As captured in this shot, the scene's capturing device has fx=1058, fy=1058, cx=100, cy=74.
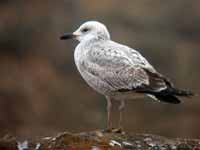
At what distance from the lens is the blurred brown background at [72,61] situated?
24.2 metres

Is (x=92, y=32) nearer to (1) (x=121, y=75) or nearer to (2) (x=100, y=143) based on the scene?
(1) (x=121, y=75)

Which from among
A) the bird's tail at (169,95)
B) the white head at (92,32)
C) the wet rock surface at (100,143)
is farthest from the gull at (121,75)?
the wet rock surface at (100,143)

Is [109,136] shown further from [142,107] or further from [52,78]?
[52,78]

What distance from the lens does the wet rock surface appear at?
12125 millimetres

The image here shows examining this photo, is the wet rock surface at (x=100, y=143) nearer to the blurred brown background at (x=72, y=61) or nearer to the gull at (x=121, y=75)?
the gull at (x=121, y=75)

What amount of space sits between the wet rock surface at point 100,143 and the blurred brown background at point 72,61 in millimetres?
10047

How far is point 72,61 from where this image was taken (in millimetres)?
26625

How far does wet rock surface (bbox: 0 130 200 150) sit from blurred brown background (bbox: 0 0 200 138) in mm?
10047

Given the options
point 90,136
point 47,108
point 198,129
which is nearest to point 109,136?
point 90,136

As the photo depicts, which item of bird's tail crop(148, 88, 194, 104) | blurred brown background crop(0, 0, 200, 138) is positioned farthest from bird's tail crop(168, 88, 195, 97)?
blurred brown background crop(0, 0, 200, 138)

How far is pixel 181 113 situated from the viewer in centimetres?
2442

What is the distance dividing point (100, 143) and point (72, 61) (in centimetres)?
1448

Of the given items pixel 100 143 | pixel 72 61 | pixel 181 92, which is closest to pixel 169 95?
pixel 181 92

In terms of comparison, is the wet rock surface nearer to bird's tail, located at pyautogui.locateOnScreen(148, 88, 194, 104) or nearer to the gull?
bird's tail, located at pyautogui.locateOnScreen(148, 88, 194, 104)
